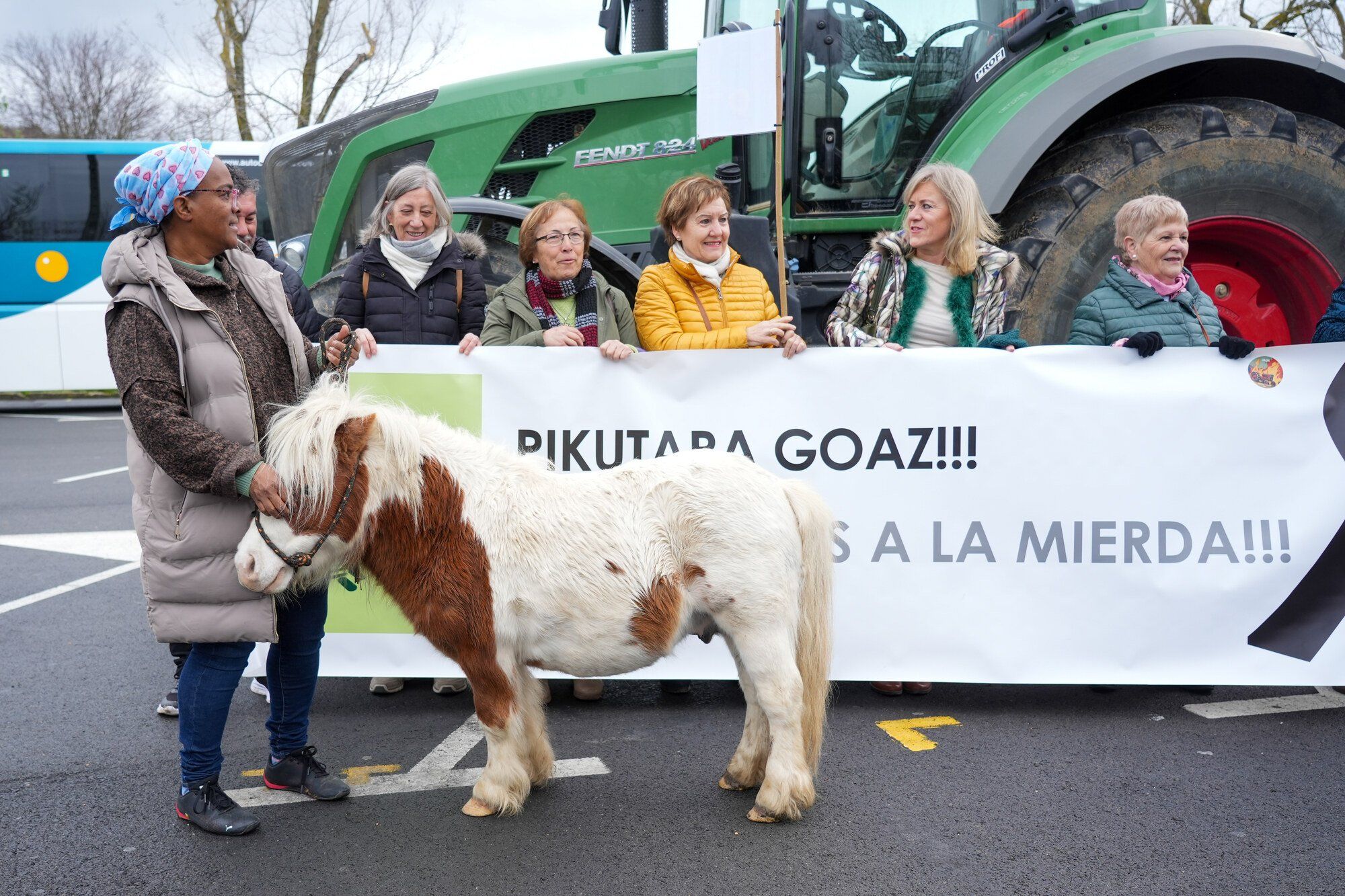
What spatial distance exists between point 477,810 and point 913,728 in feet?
5.47

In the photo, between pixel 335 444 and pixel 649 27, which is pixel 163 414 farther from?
pixel 649 27

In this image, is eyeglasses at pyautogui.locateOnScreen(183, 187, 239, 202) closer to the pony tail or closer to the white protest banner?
the white protest banner

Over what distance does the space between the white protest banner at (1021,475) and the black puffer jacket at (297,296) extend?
91 centimetres

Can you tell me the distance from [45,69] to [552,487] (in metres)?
31.2

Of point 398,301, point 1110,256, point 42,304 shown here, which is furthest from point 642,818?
point 42,304

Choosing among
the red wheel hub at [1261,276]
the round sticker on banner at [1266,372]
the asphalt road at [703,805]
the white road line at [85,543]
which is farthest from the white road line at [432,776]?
the red wheel hub at [1261,276]

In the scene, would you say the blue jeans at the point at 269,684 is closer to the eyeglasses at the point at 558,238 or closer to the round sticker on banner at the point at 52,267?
the eyeglasses at the point at 558,238

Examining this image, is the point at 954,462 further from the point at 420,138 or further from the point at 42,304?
the point at 42,304

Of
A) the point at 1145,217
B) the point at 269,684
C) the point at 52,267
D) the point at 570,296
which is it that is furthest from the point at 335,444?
the point at 52,267

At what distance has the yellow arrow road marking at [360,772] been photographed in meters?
3.47

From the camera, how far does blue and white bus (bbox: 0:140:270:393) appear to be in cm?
1548

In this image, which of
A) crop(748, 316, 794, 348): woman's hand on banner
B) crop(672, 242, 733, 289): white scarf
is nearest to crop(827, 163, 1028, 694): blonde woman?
crop(748, 316, 794, 348): woman's hand on banner

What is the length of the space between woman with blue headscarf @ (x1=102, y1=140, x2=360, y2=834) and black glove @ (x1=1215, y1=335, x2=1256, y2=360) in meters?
3.50

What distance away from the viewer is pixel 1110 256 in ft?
17.1
